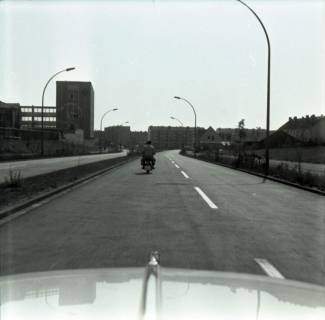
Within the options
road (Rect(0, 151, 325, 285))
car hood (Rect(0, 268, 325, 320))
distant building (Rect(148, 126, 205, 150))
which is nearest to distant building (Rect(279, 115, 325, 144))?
road (Rect(0, 151, 325, 285))

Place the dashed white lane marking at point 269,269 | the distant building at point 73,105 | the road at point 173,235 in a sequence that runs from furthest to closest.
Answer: the distant building at point 73,105
the road at point 173,235
the dashed white lane marking at point 269,269

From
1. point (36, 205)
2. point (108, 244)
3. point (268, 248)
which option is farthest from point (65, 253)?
point (36, 205)

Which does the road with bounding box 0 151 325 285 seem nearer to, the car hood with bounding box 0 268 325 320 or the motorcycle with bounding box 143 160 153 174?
the car hood with bounding box 0 268 325 320

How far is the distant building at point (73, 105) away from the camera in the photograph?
11924 cm

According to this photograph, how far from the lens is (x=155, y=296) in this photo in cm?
318

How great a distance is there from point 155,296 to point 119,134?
18302 cm

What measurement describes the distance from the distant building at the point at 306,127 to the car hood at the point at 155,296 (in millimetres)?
83719

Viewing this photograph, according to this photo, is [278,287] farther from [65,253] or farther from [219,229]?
[219,229]

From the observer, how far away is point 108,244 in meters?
8.16

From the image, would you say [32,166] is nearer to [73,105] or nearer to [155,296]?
[155,296]

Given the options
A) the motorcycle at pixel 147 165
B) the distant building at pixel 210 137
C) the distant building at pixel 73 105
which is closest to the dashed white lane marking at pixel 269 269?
the motorcycle at pixel 147 165

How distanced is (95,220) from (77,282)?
6941 mm

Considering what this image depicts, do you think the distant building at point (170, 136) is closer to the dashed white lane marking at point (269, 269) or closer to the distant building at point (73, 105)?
the distant building at point (73, 105)

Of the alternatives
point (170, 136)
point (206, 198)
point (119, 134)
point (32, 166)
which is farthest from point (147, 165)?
point (170, 136)
